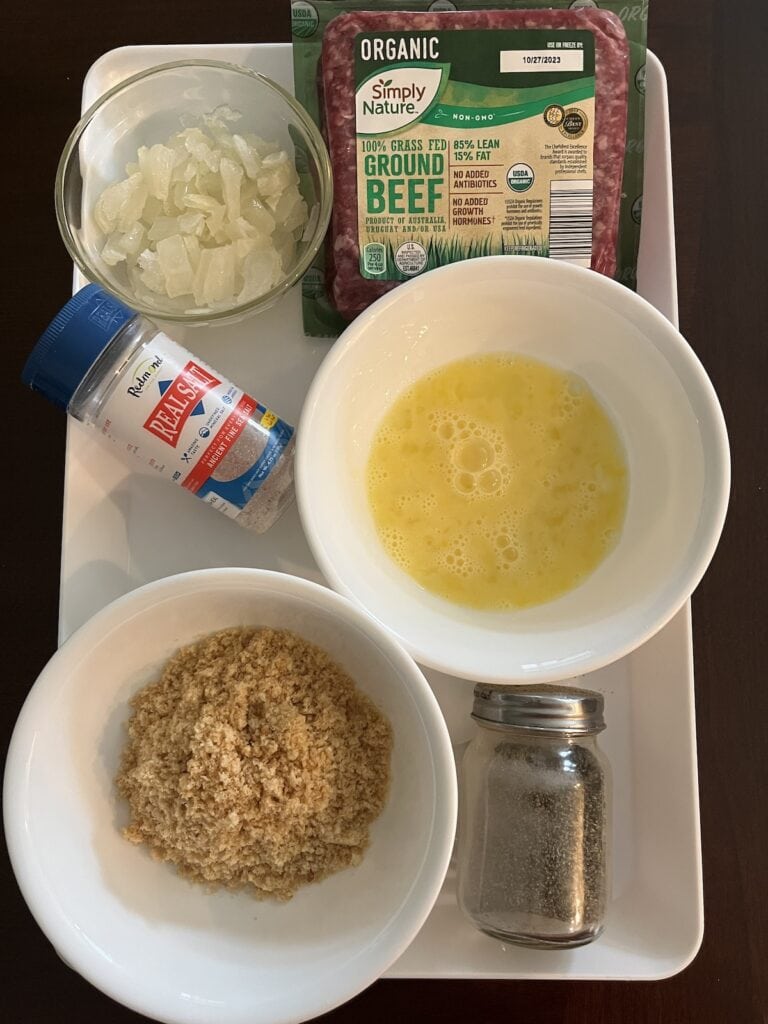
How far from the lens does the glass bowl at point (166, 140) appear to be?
3.10 ft

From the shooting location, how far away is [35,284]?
3.53 ft

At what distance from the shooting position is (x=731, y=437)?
1.07 meters

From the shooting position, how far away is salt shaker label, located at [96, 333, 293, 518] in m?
0.86

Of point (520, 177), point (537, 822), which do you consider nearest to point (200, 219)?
point (520, 177)

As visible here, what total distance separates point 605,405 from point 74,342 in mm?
593

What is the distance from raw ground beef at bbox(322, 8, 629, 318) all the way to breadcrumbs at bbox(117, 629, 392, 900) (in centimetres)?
44

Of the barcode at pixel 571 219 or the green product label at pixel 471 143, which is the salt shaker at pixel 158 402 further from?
the barcode at pixel 571 219

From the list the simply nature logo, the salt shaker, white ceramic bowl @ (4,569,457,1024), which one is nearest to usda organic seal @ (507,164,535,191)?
the simply nature logo

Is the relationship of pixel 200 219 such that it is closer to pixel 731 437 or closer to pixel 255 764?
pixel 255 764

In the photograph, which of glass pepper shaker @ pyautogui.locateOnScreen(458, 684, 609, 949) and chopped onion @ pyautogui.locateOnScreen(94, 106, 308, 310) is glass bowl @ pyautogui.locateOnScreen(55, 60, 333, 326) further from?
glass pepper shaker @ pyautogui.locateOnScreen(458, 684, 609, 949)

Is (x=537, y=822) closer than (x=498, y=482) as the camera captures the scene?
Yes

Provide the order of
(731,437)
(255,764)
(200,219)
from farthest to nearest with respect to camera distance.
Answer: (731,437)
(200,219)
(255,764)

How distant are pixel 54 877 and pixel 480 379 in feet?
2.29

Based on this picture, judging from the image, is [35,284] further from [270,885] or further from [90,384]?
[270,885]
